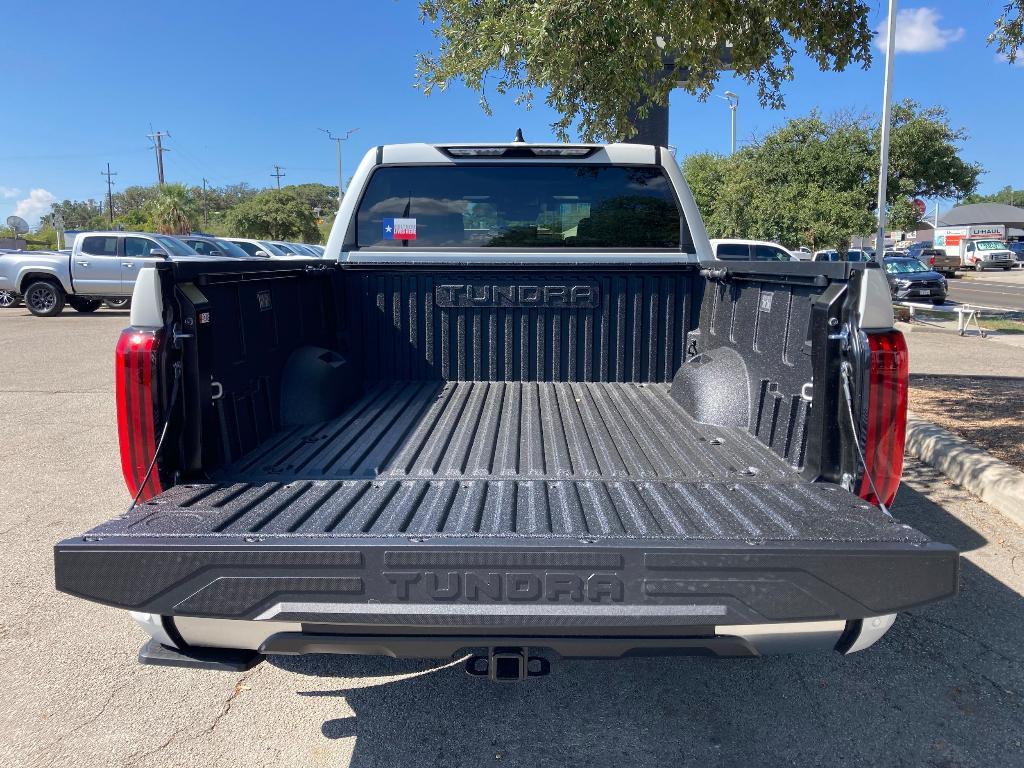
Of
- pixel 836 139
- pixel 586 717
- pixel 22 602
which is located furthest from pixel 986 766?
pixel 836 139

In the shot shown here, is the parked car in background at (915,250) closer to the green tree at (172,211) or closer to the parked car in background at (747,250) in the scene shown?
the parked car in background at (747,250)

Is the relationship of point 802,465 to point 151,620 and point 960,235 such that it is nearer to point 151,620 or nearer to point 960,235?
point 151,620

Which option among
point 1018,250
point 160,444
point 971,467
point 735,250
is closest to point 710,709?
point 160,444

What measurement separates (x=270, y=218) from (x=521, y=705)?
182 feet

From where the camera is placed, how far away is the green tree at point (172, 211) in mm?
56312

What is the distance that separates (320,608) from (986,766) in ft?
7.68

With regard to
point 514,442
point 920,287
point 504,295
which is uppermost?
point 504,295

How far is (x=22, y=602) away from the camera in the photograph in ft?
12.5

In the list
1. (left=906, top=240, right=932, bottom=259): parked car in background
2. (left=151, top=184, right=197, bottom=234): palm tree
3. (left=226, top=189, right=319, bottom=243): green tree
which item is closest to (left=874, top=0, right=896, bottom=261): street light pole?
(left=906, top=240, right=932, bottom=259): parked car in background

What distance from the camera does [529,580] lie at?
6.52 ft

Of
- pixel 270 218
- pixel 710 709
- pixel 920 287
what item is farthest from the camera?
pixel 270 218

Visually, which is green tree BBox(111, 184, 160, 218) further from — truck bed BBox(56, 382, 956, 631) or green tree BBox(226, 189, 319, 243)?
truck bed BBox(56, 382, 956, 631)

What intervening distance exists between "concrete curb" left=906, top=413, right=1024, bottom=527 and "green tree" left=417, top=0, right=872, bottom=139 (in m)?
3.45

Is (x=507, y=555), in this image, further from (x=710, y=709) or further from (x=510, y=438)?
(x=710, y=709)
